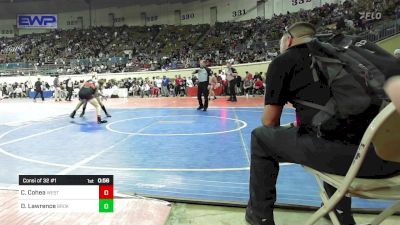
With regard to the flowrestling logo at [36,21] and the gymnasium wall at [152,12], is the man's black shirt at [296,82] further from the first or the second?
the flowrestling logo at [36,21]

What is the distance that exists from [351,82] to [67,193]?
2227mm

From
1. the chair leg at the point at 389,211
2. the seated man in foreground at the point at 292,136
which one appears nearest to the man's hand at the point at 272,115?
the seated man in foreground at the point at 292,136

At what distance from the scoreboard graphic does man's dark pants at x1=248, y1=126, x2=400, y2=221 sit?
121cm

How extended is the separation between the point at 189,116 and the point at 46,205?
355 inches

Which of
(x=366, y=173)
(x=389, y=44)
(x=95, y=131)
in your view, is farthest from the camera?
(x=389, y=44)

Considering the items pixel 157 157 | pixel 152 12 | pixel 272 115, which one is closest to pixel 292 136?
pixel 272 115

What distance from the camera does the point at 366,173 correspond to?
189cm

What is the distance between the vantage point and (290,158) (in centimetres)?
225

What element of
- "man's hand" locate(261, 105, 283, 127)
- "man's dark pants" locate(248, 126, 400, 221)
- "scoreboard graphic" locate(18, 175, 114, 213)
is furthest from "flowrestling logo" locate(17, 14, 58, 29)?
"man's dark pants" locate(248, 126, 400, 221)

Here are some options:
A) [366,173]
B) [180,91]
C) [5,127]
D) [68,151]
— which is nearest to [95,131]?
[68,151]

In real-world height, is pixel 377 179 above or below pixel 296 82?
below

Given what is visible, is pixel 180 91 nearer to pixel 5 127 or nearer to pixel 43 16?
pixel 5 127

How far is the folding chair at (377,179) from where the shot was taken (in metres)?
1.61

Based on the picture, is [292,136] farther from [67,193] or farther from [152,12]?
[152,12]
